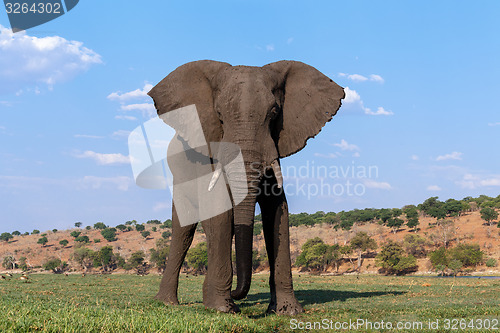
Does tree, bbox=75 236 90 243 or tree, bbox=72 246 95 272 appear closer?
tree, bbox=72 246 95 272

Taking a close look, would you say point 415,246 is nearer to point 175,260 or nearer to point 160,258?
point 160,258

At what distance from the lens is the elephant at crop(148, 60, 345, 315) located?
11344mm

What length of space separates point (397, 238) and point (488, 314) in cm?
8597

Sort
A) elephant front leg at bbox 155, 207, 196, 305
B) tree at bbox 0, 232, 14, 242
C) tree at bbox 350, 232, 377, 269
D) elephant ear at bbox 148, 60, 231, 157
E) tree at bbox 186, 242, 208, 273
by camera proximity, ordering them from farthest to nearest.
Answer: tree at bbox 0, 232, 14, 242, tree at bbox 350, 232, 377, 269, tree at bbox 186, 242, 208, 273, elephant front leg at bbox 155, 207, 196, 305, elephant ear at bbox 148, 60, 231, 157

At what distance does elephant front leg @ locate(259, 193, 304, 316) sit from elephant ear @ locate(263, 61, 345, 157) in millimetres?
1370

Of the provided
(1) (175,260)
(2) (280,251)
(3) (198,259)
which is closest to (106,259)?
(3) (198,259)

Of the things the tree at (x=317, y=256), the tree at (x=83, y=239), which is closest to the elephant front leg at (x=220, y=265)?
the tree at (x=317, y=256)

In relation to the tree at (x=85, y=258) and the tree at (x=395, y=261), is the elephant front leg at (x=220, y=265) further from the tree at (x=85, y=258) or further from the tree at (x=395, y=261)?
the tree at (x=85, y=258)

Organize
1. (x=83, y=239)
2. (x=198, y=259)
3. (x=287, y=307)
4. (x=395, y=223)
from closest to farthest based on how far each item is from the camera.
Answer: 1. (x=287, y=307)
2. (x=198, y=259)
3. (x=395, y=223)
4. (x=83, y=239)

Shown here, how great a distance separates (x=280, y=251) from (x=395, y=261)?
63279 millimetres

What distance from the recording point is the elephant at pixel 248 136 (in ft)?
37.2

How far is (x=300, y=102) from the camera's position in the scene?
13.6m

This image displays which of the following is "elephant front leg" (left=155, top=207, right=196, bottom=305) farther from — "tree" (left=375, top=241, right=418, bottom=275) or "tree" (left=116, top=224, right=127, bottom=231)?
"tree" (left=116, top=224, right=127, bottom=231)

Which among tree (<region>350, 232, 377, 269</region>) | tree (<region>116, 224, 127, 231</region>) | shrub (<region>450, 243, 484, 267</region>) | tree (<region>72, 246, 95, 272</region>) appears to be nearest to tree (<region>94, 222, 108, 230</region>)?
tree (<region>116, 224, 127, 231</region>)
